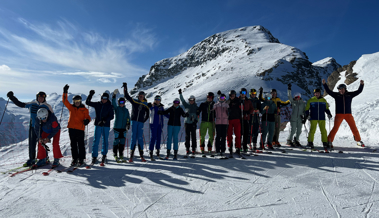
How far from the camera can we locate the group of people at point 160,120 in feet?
18.2

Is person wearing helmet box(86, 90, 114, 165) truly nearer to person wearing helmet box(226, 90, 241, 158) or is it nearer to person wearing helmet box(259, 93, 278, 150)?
person wearing helmet box(226, 90, 241, 158)

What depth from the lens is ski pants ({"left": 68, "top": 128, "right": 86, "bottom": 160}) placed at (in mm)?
5547

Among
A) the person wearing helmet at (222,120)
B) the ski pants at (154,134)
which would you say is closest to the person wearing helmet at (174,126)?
the ski pants at (154,134)

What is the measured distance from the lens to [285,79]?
201 ft

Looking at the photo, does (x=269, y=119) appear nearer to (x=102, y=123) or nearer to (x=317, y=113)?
(x=317, y=113)

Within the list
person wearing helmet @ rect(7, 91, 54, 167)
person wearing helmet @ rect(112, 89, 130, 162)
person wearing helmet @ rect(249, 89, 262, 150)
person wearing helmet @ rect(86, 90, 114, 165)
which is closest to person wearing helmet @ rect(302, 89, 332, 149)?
person wearing helmet @ rect(249, 89, 262, 150)

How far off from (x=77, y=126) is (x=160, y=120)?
8.04 feet

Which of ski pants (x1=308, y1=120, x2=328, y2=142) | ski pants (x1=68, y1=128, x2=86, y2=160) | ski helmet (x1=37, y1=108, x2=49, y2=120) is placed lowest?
ski pants (x1=68, y1=128, x2=86, y2=160)

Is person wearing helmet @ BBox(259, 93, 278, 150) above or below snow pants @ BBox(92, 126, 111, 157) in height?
above

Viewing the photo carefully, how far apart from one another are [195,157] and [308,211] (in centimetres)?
393

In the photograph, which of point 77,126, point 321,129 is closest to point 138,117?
point 77,126

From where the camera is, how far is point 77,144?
5.73 meters

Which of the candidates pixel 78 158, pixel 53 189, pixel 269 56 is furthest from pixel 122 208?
pixel 269 56

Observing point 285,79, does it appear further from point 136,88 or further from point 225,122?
point 136,88
